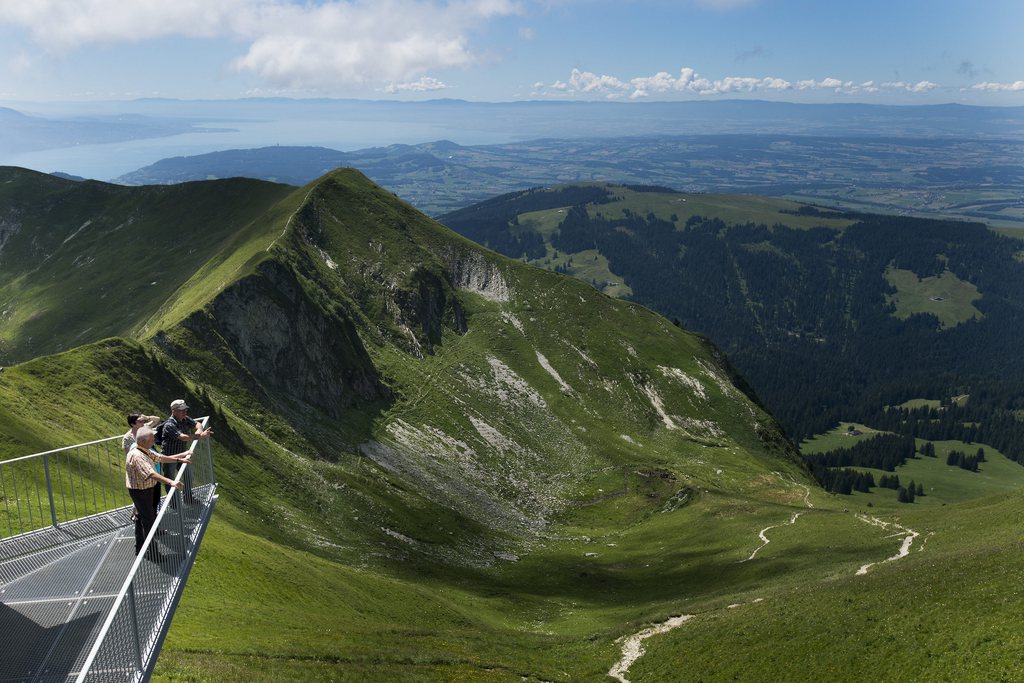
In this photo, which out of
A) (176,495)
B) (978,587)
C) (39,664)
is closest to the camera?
(39,664)

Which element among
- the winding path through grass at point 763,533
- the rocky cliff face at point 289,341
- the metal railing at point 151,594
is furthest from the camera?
the rocky cliff face at point 289,341

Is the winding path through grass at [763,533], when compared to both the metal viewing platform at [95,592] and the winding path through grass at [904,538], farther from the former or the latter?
the metal viewing platform at [95,592]

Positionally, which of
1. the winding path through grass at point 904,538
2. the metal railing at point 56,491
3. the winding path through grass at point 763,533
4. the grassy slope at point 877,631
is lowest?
the winding path through grass at point 763,533

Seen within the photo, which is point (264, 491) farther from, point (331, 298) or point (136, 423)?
point (331, 298)

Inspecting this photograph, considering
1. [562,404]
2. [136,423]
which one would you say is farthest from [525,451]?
[136,423]

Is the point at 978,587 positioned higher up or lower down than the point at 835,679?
higher up

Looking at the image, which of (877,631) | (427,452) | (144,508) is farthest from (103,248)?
(877,631)

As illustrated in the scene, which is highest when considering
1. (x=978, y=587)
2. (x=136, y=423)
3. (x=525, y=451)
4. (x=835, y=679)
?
(x=136, y=423)

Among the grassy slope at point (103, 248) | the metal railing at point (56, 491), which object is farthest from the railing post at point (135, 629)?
the grassy slope at point (103, 248)
